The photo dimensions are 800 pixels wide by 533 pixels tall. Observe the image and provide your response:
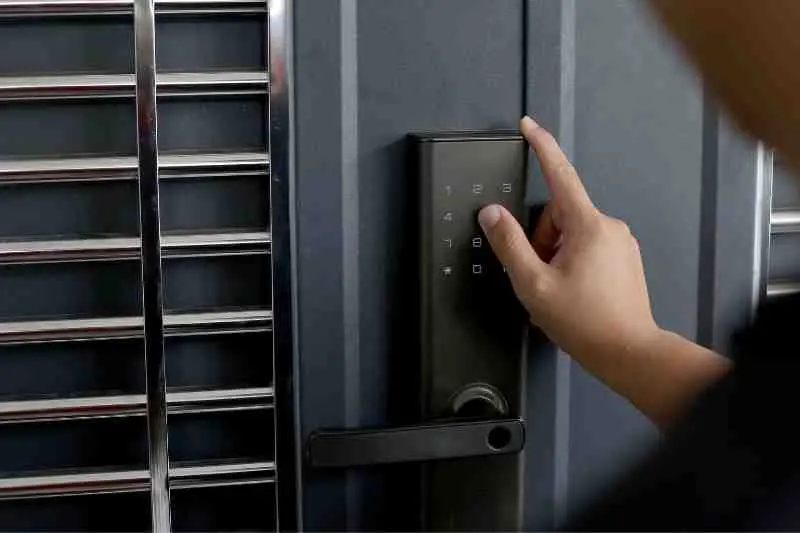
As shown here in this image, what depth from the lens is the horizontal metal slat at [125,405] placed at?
0.98m

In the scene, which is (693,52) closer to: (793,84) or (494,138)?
(793,84)

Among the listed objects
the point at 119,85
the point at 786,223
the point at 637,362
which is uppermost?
the point at 119,85

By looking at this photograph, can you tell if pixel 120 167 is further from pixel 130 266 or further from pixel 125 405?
pixel 125 405

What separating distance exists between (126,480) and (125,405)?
7 centimetres

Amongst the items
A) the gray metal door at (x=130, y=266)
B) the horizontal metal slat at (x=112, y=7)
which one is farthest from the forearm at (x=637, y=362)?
the horizontal metal slat at (x=112, y=7)

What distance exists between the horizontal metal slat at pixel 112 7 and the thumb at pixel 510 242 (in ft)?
0.85

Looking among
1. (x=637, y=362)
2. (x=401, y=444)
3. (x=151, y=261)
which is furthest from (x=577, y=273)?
(x=151, y=261)

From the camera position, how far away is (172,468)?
1015 millimetres

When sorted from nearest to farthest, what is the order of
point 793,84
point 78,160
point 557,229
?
point 793,84 → point 78,160 → point 557,229

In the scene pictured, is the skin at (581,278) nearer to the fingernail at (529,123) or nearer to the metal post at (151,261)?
the fingernail at (529,123)

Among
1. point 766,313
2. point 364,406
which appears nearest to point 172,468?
point 364,406

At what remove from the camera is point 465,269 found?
104 centimetres

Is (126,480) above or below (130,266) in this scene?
below

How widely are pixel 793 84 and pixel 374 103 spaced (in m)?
0.68
